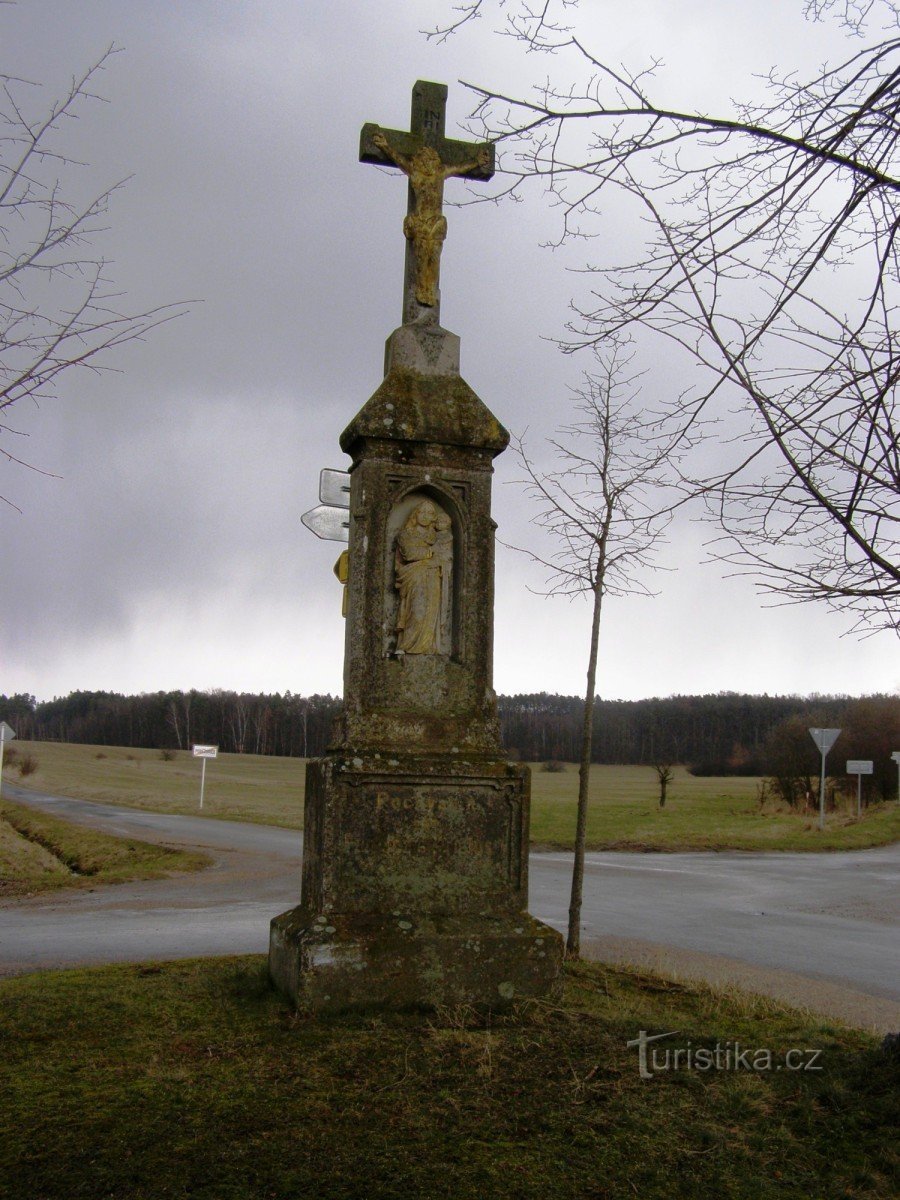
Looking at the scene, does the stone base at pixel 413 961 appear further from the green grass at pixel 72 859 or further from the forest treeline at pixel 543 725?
the forest treeline at pixel 543 725

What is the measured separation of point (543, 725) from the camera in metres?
100

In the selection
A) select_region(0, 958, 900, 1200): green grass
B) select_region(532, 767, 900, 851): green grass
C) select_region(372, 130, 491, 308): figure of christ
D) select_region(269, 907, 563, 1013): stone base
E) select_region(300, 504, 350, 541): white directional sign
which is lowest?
select_region(532, 767, 900, 851): green grass

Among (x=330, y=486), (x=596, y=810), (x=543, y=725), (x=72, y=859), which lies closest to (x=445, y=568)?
(x=330, y=486)

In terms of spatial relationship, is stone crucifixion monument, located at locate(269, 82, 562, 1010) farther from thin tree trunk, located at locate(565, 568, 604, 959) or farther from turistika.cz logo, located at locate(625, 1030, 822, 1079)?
thin tree trunk, located at locate(565, 568, 604, 959)

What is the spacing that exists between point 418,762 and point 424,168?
404 centimetres

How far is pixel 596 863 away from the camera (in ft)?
66.2

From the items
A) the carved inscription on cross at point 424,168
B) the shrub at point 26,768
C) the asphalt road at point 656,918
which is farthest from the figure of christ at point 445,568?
the shrub at point 26,768

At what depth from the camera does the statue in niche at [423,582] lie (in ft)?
21.6

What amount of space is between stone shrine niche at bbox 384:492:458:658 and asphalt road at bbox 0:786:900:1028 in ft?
12.3

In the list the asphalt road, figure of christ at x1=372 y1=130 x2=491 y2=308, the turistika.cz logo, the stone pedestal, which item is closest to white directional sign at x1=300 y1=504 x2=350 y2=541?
the stone pedestal

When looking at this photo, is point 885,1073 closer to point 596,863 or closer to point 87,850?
point 596,863

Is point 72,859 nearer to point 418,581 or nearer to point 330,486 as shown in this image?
point 330,486

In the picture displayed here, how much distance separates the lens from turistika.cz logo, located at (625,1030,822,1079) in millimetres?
4871

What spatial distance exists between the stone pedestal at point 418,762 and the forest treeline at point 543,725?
7603 cm
